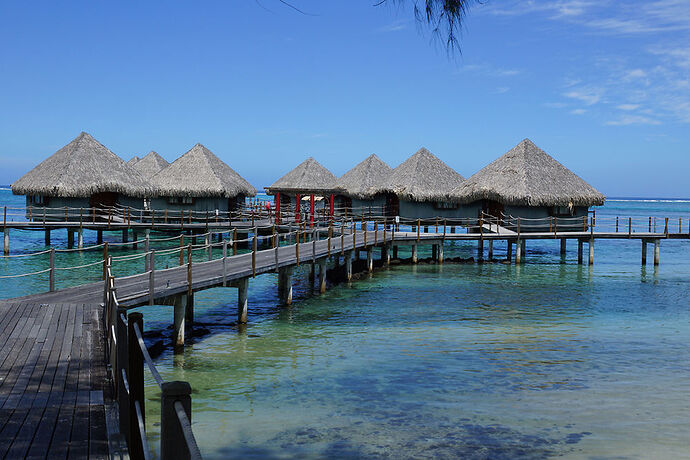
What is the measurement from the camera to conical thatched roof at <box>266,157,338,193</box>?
4925 cm

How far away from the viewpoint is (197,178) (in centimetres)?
4272

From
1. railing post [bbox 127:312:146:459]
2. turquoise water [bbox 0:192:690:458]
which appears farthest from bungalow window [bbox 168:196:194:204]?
railing post [bbox 127:312:146:459]

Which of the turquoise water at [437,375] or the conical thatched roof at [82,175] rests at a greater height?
the conical thatched roof at [82,175]

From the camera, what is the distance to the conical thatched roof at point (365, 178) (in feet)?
152

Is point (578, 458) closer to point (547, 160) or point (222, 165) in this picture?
point (547, 160)

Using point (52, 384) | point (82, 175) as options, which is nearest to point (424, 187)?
point (82, 175)

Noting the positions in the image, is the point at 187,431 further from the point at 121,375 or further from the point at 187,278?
the point at 187,278

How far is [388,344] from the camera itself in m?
15.9

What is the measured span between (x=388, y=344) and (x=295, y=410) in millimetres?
5170

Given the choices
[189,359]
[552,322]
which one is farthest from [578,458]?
[552,322]

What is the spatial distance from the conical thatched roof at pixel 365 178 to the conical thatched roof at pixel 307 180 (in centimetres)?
108

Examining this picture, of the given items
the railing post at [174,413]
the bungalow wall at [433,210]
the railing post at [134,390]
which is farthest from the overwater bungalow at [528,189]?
the railing post at [174,413]

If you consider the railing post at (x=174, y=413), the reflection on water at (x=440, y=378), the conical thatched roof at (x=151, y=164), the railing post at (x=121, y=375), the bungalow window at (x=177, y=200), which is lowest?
the reflection on water at (x=440, y=378)

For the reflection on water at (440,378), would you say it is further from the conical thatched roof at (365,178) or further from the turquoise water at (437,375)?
the conical thatched roof at (365,178)
